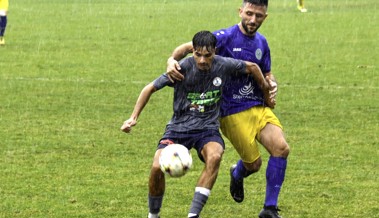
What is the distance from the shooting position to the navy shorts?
794cm

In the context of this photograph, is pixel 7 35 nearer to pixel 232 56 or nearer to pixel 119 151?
pixel 119 151

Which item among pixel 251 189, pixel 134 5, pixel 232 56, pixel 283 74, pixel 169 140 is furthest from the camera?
pixel 134 5

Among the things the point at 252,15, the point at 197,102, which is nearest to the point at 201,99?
the point at 197,102

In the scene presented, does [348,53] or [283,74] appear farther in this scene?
[348,53]

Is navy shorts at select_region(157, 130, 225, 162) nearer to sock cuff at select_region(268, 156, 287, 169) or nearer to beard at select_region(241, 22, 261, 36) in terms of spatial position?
sock cuff at select_region(268, 156, 287, 169)

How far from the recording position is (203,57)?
7.82 m

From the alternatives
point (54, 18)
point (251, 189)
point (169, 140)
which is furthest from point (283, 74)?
point (54, 18)

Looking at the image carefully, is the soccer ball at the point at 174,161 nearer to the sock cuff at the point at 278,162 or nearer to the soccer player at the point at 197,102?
the soccer player at the point at 197,102

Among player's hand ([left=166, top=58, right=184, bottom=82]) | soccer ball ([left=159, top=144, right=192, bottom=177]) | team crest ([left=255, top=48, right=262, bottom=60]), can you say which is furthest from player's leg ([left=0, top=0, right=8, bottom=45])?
soccer ball ([left=159, top=144, right=192, bottom=177])

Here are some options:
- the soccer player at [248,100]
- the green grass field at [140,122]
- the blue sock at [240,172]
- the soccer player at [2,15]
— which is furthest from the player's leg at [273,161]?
the soccer player at [2,15]

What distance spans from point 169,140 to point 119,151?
3.49 m

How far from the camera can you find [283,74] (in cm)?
1920

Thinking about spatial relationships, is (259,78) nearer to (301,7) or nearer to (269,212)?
(269,212)

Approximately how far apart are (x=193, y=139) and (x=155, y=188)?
1.75 feet
